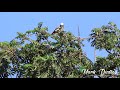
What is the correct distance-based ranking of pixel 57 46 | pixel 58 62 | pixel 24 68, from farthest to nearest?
pixel 57 46, pixel 58 62, pixel 24 68

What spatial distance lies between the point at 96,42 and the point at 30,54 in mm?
983

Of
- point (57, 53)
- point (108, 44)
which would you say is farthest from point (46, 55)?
point (108, 44)

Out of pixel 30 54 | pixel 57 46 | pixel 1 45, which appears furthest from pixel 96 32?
pixel 1 45

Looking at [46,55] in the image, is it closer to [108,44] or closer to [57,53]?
[57,53]
